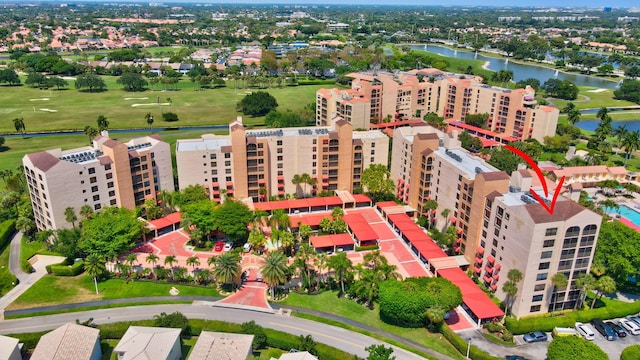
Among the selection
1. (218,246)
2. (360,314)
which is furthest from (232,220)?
(360,314)

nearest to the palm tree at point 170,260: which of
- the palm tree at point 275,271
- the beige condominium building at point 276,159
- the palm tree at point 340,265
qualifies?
the palm tree at point 275,271

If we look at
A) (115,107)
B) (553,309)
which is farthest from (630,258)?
(115,107)

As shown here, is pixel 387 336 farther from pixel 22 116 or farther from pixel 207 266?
pixel 22 116

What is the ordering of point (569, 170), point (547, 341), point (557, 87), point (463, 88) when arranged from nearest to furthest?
point (547, 341) < point (569, 170) < point (463, 88) < point (557, 87)

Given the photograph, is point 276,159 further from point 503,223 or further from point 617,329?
point 617,329

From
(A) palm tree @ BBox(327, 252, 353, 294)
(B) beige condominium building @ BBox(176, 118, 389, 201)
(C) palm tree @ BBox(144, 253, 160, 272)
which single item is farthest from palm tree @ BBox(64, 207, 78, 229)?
(A) palm tree @ BBox(327, 252, 353, 294)
